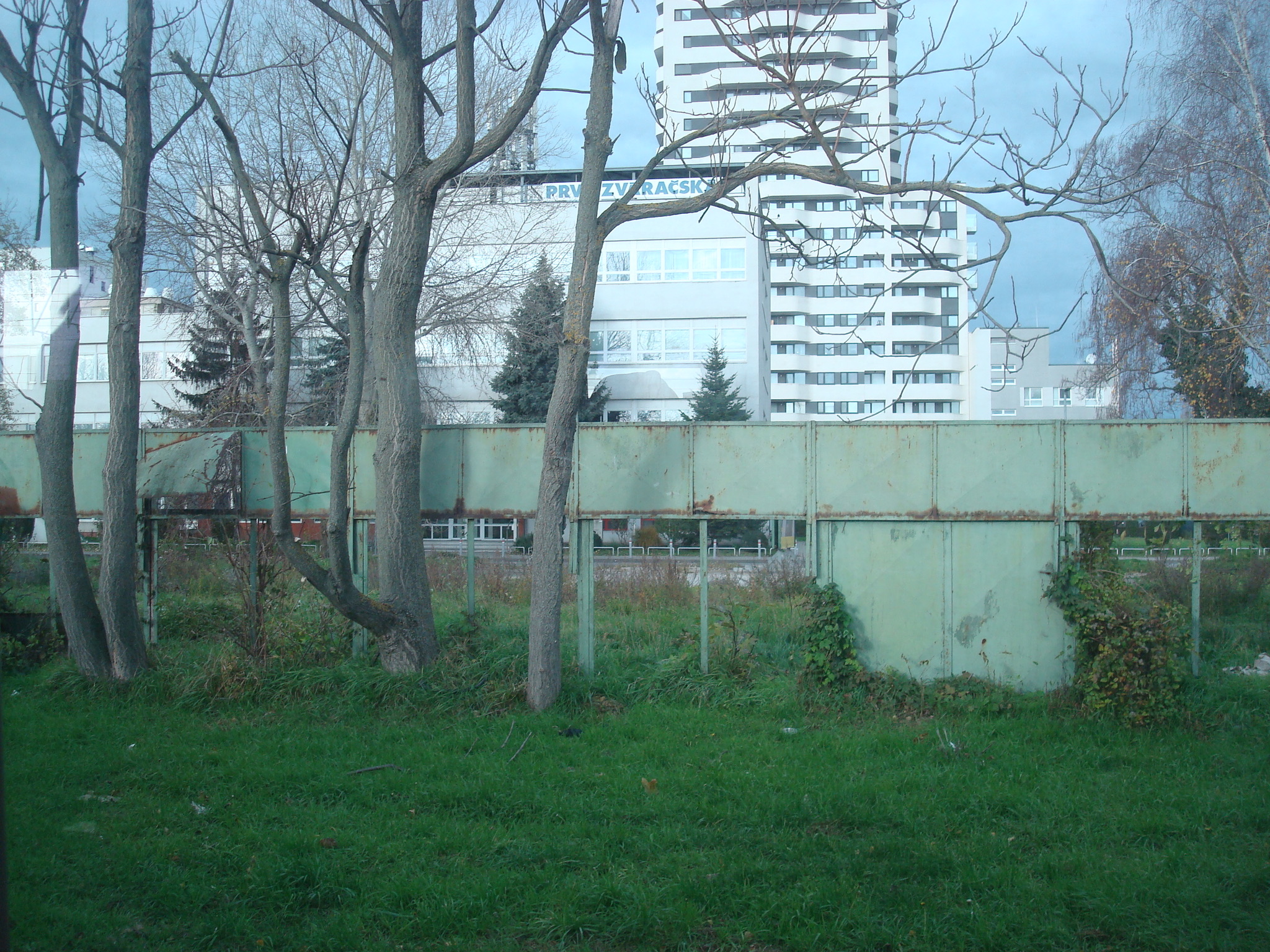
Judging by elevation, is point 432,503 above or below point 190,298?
below

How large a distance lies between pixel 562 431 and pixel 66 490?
6153 mm

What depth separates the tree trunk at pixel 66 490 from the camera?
10188mm

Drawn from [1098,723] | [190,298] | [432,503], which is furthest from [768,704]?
[190,298]

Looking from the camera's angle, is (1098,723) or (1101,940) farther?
(1098,723)

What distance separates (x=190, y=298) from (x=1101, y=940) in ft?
72.6

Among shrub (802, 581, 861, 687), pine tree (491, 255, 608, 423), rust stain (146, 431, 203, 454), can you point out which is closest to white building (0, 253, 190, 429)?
rust stain (146, 431, 203, 454)

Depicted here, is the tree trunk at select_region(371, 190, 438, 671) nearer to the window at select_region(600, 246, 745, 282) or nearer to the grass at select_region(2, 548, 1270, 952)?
the grass at select_region(2, 548, 1270, 952)

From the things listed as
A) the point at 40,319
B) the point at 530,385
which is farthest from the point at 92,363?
the point at 530,385

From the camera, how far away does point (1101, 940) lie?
4.89 m

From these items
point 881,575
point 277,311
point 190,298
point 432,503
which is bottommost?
point 881,575

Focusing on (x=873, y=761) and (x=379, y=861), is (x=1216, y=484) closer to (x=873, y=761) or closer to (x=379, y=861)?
(x=873, y=761)

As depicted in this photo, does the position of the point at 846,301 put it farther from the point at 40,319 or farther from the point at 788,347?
the point at 40,319

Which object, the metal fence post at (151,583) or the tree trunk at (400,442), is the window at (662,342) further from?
the tree trunk at (400,442)

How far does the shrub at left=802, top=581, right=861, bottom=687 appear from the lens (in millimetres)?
9828
